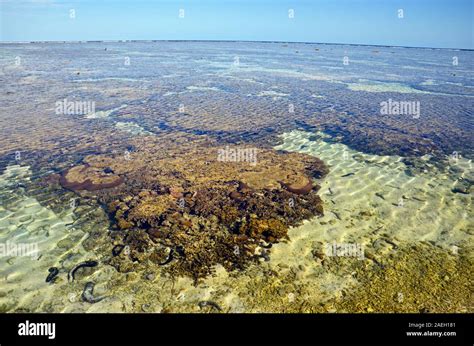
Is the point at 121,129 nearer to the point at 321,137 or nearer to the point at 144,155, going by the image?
the point at 144,155

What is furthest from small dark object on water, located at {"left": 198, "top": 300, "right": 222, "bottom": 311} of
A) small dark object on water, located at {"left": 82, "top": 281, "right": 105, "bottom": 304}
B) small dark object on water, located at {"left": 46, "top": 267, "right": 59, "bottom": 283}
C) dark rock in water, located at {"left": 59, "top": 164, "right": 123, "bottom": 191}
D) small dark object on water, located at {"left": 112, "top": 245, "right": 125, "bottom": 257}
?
dark rock in water, located at {"left": 59, "top": 164, "right": 123, "bottom": 191}

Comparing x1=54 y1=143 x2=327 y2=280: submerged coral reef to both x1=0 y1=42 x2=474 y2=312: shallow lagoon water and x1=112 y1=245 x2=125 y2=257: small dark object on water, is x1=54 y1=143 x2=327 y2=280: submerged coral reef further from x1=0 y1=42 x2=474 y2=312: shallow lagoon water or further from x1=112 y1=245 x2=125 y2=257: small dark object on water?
x1=0 y1=42 x2=474 y2=312: shallow lagoon water

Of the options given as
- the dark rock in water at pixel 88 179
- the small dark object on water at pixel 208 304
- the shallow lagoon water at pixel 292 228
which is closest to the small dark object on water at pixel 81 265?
the shallow lagoon water at pixel 292 228

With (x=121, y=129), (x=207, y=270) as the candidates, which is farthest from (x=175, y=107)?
(x=207, y=270)

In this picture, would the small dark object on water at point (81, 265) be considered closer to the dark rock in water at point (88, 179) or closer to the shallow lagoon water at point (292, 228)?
the shallow lagoon water at point (292, 228)

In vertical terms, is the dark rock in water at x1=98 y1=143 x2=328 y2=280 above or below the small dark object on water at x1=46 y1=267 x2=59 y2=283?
above

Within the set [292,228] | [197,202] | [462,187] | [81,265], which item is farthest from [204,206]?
[462,187]
